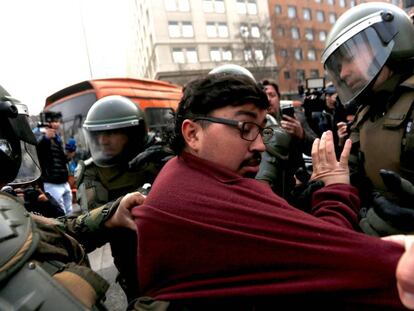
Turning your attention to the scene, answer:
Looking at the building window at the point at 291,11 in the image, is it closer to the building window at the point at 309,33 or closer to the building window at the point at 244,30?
the building window at the point at 309,33

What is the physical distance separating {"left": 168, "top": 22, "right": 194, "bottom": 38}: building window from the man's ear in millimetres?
33507

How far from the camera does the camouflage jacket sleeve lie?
159cm

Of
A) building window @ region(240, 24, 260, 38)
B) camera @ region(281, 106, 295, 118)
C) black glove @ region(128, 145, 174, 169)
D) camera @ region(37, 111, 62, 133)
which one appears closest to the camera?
black glove @ region(128, 145, 174, 169)

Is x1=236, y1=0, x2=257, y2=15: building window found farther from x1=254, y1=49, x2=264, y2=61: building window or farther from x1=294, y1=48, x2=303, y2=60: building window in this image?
x1=254, y1=49, x2=264, y2=61: building window

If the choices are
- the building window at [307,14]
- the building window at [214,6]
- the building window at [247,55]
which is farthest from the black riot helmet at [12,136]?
the building window at [307,14]

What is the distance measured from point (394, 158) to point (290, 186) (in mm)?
627

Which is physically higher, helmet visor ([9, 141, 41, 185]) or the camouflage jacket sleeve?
helmet visor ([9, 141, 41, 185])

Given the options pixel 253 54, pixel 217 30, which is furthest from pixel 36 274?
pixel 217 30

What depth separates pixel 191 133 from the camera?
1.16m

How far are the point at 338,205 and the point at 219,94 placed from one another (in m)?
0.50

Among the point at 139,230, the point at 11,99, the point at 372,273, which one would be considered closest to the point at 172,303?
the point at 139,230

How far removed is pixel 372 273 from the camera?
0.74 metres

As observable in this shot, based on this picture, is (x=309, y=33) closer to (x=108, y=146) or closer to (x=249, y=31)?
(x=249, y=31)

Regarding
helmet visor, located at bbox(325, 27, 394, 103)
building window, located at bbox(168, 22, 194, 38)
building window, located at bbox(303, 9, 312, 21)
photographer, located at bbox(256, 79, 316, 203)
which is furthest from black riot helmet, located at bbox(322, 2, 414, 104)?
building window, located at bbox(303, 9, 312, 21)
